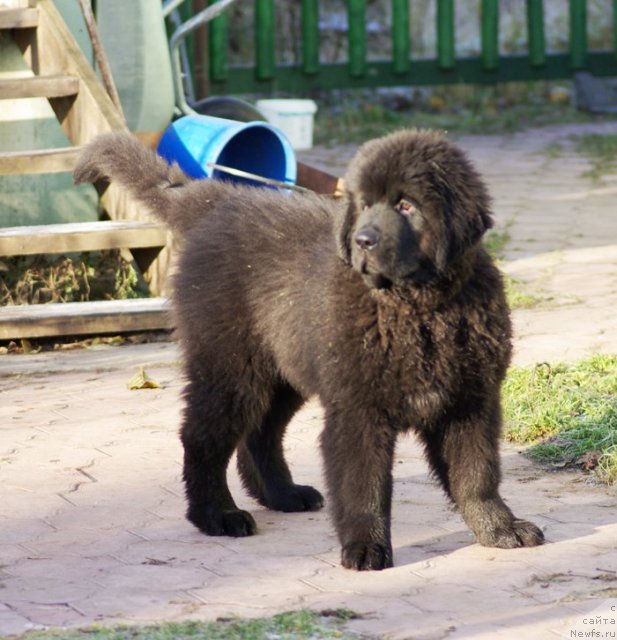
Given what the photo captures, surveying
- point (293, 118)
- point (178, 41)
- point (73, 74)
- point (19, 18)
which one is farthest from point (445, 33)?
point (73, 74)

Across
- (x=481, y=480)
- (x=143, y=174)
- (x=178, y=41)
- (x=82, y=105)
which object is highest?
(x=178, y=41)

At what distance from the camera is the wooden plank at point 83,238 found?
6.18 metres

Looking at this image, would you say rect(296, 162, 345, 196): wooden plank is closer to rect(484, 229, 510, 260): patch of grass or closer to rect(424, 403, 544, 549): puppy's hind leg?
rect(484, 229, 510, 260): patch of grass

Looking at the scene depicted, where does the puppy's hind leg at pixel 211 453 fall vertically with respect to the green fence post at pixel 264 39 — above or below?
below

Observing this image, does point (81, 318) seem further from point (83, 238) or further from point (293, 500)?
point (293, 500)

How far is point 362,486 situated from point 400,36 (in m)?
10.3

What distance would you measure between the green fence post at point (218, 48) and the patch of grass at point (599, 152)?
3.47m

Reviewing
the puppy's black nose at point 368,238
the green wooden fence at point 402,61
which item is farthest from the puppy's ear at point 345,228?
the green wooden fence at point 402,61

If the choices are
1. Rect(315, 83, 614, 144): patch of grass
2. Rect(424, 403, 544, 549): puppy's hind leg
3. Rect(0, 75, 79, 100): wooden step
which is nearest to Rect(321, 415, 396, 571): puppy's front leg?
Rect(424, 403, 544, 549): puppy's hind leg

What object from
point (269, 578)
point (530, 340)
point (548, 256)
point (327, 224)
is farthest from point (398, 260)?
point (548, 256)

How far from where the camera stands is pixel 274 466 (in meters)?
4.17

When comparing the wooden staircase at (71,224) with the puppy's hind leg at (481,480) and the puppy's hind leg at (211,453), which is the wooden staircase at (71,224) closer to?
the puppy's hind leg at (211,453)

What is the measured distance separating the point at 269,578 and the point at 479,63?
1087 centimetres

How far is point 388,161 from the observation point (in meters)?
3.39
